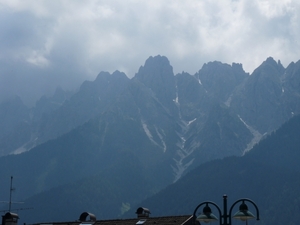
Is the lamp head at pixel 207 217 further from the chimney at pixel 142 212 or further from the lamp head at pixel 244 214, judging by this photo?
the chimney at pixel 142 212

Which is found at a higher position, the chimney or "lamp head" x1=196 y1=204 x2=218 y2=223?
the chimney

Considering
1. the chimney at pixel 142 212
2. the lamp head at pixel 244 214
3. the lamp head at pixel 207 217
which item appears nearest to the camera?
the lamp head at pixel 244 214

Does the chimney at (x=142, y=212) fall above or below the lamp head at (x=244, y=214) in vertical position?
above

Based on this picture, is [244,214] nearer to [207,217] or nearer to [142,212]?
[207,217]

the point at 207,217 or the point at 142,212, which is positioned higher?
the point at 142,212

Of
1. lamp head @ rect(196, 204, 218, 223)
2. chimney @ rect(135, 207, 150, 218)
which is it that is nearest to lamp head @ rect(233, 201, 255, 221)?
lamp head @ rect(196, 204, 218, 223)

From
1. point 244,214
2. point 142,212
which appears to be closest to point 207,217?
point 244,214

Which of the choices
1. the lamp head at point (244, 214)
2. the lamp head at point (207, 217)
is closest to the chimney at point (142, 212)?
the lamp head at point (207, 217)

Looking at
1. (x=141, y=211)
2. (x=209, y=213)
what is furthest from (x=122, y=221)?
(x=209, y=213)

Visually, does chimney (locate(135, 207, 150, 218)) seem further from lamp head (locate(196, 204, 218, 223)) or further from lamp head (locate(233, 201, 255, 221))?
lamp head (locate(233, 201, 255, 221))

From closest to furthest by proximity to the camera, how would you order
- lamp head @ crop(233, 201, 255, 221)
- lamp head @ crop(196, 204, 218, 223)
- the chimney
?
lamp head @ crop(233, 201, 255, 221)
lamp head @ crop(196, 204, 218, 223)
the chimney

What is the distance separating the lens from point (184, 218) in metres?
73.9

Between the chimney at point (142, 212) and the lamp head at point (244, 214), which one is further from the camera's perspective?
the chimney at point (142, 212)

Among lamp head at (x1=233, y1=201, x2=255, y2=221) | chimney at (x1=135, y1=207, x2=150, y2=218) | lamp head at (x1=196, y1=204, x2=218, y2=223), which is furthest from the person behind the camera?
chimney at (x1=135, y1=207, x2=150, y2=218)
